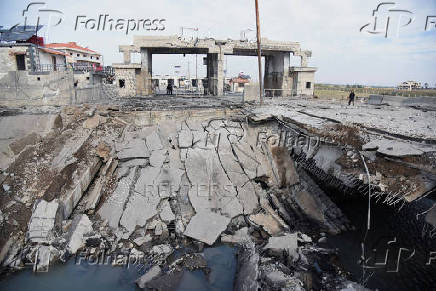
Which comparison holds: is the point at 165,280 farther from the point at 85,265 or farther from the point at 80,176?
the point at 80,176

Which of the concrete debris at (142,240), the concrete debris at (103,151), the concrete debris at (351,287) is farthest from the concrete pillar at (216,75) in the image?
the concrete debris at (351,287)

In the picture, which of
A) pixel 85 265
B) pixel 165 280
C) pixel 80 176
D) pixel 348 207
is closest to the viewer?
pixel 165 280

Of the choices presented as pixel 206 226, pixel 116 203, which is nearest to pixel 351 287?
pixel 206 226

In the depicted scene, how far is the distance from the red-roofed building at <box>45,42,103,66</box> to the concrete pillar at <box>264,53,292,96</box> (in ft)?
92.8

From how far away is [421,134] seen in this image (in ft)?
26.7

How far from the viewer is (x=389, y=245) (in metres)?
8.18

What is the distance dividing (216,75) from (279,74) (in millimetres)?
6412

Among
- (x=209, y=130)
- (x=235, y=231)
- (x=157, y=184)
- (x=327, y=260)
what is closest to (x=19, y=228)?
(x=157, y=184)

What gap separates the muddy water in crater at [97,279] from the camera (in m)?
6.62

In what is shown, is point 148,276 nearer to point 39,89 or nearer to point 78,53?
point 39,89

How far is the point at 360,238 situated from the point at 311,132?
13.0ft

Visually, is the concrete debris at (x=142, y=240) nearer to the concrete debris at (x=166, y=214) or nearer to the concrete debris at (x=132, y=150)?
the concrete debris at (x=166, y=214)

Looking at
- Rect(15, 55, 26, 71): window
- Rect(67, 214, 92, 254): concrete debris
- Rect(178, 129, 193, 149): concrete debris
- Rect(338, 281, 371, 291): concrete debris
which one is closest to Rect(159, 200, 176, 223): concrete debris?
Rect(67, 214, 92, 254): concrete debris

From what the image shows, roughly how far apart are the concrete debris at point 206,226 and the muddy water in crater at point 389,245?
355 cm
